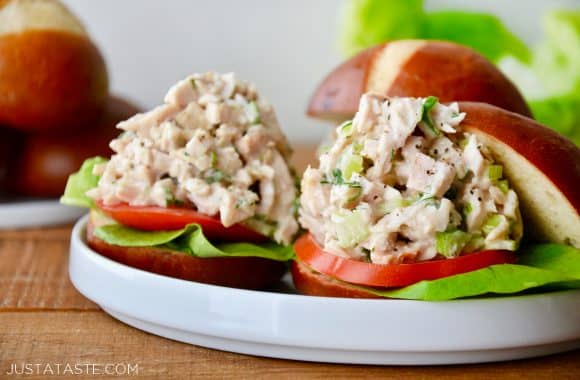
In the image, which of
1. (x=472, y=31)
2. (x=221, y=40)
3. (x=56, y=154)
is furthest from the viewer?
(x=221, y=40)

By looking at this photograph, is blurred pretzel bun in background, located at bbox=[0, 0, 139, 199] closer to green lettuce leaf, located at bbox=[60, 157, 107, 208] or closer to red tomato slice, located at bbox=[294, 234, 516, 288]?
green lettuce leaf, located at bbox=[60, 157, 107, 208]

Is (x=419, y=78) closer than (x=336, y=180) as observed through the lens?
No

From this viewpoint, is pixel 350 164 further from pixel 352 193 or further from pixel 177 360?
pixel 177 360

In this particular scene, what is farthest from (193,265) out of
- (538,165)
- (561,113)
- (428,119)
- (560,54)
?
(560,54)

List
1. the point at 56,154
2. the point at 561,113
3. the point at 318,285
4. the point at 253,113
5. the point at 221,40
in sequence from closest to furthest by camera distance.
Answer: the point at 318,285
the point at 253,113
the point at 56,154
the point at 561,113
the point at 221,40

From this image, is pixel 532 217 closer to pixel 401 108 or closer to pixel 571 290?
pixel 571 290

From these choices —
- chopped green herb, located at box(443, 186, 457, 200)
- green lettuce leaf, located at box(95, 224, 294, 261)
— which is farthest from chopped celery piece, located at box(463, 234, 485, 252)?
green lettuce leaf, located at box(95, 224, 294, 261)
